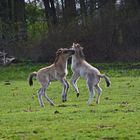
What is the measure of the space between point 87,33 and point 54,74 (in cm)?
2782

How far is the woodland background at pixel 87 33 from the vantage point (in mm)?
47844

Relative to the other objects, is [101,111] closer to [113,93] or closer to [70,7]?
[113,93]

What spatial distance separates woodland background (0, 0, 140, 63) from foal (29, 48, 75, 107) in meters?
24.5

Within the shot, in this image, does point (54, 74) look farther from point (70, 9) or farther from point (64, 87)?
point (70, 9)

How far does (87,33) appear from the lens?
48.9 metres

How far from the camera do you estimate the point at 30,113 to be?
57.4 ft

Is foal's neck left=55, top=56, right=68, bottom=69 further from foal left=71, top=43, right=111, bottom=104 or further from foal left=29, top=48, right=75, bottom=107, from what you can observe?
foal left=71, top=43, right=111, bottom=104

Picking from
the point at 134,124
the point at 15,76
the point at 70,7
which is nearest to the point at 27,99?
the point at 134,124

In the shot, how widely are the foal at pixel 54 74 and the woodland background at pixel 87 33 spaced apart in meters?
24.5

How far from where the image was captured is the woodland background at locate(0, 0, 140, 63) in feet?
157

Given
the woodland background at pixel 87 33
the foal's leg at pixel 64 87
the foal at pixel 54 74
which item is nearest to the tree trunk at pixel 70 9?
the woodland background at pixel 87 33

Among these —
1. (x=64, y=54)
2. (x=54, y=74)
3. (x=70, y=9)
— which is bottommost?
(x=54, y=74)

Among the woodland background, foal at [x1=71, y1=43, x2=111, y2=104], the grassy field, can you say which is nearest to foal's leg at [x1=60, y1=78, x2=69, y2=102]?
foal at [x1=71, y1=43, x2=111, y2=104]

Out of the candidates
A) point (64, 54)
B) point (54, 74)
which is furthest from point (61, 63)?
point (54, 74)
